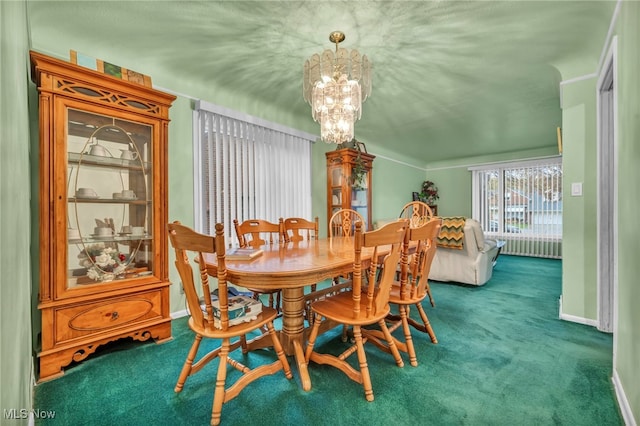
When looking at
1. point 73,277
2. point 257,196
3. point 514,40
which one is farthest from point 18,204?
point 514,40

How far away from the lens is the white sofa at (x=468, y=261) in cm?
345

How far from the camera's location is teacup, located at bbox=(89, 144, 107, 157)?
1.99 meters

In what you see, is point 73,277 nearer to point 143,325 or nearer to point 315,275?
point 143,325

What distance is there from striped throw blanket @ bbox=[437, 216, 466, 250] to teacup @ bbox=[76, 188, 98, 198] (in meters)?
3.59

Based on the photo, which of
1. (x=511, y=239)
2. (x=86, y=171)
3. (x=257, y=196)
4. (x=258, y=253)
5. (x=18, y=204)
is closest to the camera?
(x=18, y=204)

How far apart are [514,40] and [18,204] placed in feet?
10.7

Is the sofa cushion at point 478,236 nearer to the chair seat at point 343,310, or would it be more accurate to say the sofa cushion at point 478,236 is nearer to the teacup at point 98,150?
the chair seat at point 343,310

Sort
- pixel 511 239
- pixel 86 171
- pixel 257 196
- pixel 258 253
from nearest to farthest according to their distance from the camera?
pixel 258 253 < pixel 86 171 < pixel 257 196 < pixel 511 239

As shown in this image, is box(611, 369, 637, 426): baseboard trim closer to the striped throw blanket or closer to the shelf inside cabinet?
the striped throw blanket

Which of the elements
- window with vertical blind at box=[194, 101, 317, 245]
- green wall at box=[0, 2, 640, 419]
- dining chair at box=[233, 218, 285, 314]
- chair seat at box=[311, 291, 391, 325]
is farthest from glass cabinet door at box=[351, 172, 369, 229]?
chair seat at box=[311, 291, 391, 325]

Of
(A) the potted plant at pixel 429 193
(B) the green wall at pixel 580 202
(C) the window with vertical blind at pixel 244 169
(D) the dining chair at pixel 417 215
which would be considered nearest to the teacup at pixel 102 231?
(C) the window with vertical blind at pixel 244 169

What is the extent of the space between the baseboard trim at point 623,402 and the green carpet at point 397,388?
33mm

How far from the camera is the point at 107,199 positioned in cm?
→ 208

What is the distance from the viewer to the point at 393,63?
2518 mm
